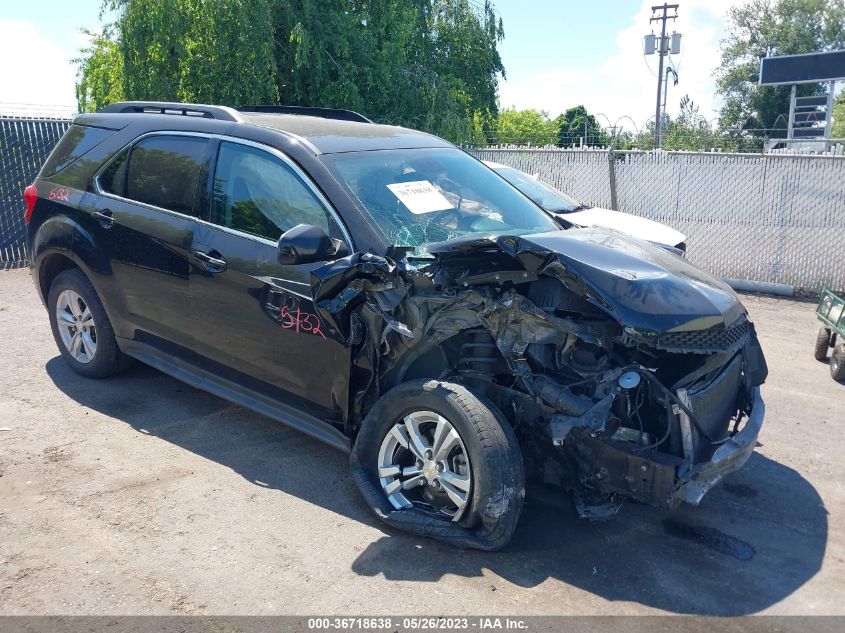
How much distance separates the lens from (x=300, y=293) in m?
4.11

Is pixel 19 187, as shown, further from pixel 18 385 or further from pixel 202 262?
pixel 202 262

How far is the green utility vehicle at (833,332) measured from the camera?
6535 mm

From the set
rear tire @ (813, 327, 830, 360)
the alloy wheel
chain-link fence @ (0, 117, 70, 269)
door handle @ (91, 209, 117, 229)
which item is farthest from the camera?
chain-link fence @ (0, 117, 70, 269)

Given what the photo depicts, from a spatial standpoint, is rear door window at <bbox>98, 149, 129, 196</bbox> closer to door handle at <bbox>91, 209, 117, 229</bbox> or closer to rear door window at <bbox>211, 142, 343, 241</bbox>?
door handle at <bbox>91, 209, 117, 229</bbox>

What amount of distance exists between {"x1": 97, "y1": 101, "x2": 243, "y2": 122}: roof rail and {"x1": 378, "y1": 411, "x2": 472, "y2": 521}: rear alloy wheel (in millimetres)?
2321

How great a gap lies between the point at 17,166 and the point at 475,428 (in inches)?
415

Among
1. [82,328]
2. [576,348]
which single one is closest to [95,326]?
[82,328]

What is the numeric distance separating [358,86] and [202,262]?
9.78 meters

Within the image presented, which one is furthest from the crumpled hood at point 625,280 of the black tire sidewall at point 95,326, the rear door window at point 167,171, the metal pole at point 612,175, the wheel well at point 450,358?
the metal pole at point 612,175

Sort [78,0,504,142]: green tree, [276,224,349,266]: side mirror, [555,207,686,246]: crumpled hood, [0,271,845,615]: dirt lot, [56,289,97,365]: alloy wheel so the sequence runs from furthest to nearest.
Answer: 1. [78,0,504,142]: green tree
2. [555,207,686,246]: crumpled hood
3. [56,289,97,365]: alloy wheel
4. [276,224,349,266]: side mirror
5. [0,271,845,615]: dirt lot

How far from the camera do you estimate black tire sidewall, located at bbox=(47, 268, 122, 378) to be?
5.50m

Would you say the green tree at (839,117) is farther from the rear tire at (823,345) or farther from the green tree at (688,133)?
the rear tire at (823,345)

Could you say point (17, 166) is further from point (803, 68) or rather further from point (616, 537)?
point (803, 68)

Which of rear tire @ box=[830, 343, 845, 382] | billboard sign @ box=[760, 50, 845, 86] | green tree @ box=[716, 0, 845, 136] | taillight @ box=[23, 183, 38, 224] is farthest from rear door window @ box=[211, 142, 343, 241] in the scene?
green tree @ box=[716, 0, 845, 136]
